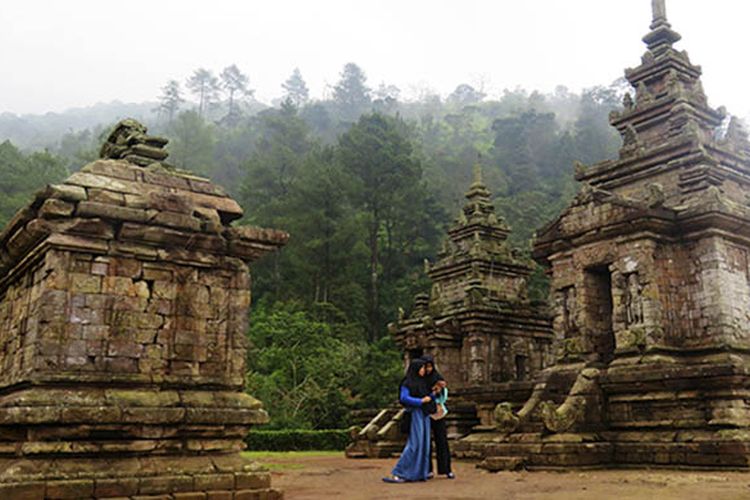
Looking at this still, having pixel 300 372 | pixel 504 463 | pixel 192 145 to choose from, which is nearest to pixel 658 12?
pixel 504 463

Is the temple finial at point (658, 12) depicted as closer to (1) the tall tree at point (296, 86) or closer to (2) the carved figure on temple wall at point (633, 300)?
(2) the carved figure on temple wall at point (633, 300)

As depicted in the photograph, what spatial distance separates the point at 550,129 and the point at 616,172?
178 feet

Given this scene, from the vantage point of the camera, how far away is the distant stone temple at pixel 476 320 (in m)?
22.4

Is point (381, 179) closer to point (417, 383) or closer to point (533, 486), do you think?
point (417, 383)

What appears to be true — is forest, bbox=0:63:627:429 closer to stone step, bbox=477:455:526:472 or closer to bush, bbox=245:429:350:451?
bush, bbox=245:429:350:451

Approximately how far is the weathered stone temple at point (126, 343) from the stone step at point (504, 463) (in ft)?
20.2

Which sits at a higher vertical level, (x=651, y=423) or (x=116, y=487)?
(x=651, y=423)

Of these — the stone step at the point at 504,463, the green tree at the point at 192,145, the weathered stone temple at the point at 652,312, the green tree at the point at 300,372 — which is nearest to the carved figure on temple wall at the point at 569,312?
the weathered stone temple at the point at 652,312

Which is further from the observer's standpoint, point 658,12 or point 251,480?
point 658,12

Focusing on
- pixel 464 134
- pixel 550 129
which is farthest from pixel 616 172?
pixel 464 134

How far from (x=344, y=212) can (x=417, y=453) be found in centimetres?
3462

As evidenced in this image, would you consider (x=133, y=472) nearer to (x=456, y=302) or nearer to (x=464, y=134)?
(x=456, y=302)

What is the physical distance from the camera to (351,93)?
108 metres

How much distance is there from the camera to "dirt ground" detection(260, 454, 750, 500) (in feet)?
28.0
